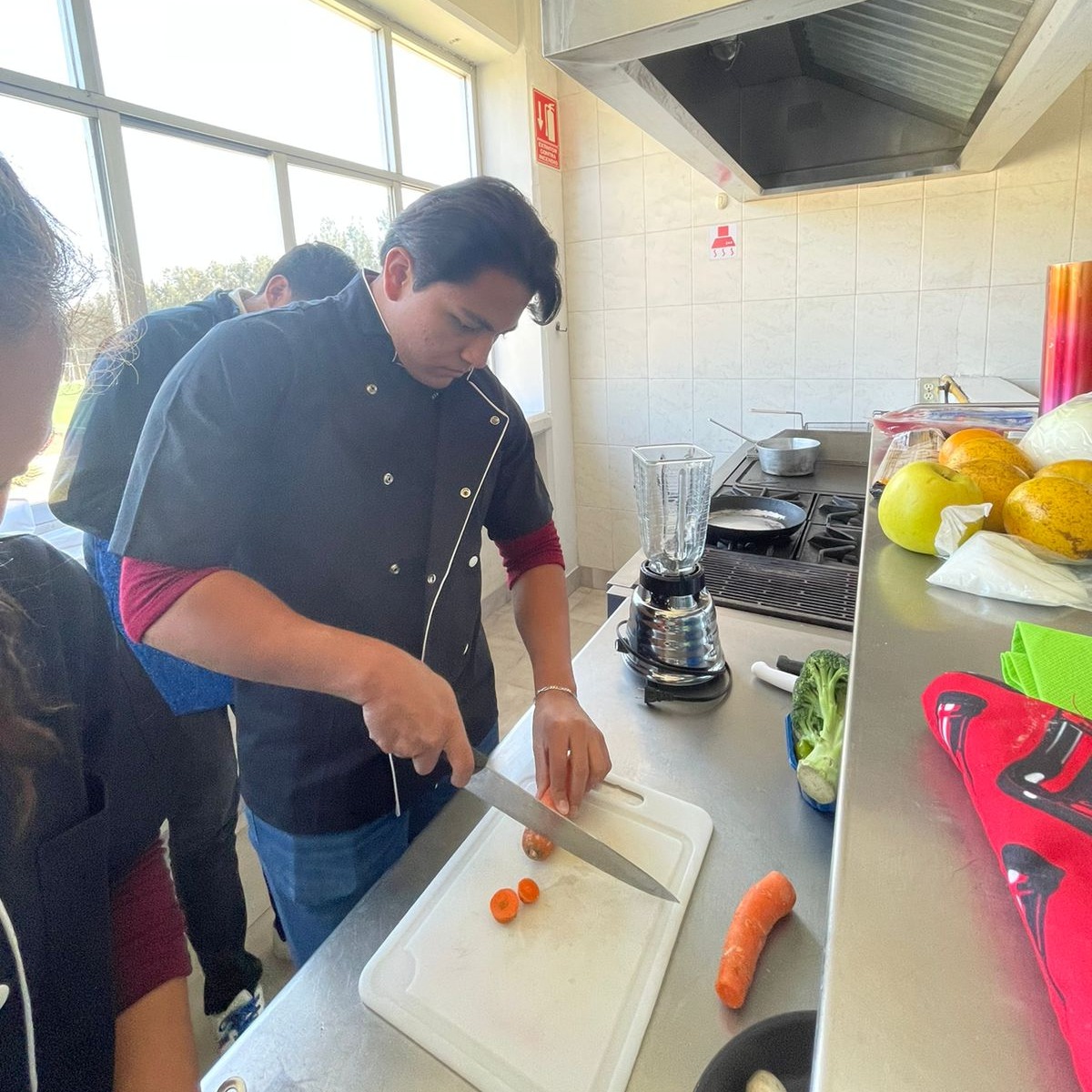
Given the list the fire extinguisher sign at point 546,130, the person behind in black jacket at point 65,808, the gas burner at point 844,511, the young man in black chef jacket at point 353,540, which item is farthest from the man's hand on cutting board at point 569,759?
the fire extinguisher sign at point 546,130

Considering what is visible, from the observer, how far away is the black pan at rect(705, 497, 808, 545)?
1438mm

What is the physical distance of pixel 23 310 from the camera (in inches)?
16.8

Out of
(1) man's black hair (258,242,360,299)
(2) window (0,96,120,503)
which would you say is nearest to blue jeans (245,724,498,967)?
(2) window (0,96,120,503)

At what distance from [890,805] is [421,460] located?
67cm

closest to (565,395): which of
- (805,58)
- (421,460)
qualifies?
(805,58)

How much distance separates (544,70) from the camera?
3025 millimetres

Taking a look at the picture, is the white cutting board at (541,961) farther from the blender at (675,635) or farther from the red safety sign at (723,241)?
the red safety sign at (723,241)

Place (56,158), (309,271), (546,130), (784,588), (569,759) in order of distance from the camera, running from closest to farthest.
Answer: (569,759), (784,588), (309,271), (56,158), (546,130)

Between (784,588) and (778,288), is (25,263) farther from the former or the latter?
(778,288)

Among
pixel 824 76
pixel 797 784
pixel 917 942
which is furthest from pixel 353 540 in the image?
pixel 824 76

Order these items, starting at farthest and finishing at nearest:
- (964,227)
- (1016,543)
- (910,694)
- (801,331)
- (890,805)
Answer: (801,331) < (964,227) < (1016,543) < (910,694) < (890,805)

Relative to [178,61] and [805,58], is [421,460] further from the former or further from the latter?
[178,61]

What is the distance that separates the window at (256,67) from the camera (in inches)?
67.5

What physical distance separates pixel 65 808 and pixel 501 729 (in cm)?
197
